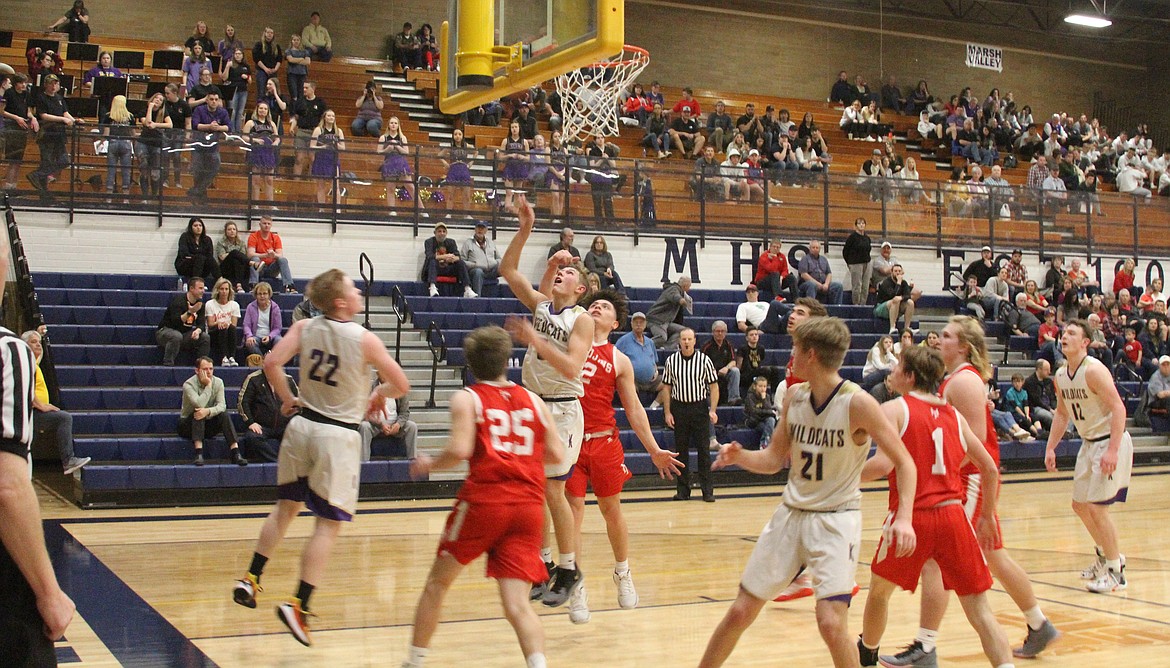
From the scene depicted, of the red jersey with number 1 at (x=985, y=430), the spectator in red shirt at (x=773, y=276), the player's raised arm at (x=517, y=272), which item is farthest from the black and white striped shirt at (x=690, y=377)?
the red jersey with number 1 at (x=985, y=430)

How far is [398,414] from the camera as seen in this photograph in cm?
1296

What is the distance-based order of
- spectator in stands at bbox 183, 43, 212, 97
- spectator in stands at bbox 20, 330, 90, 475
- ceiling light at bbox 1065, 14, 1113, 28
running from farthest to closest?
ceiling light at bbox 1065, 14, 1113, 28
spectator in stands at bbox 183, 43, 212, 97
spectator in stands at bbox 20, 330, 90, 475

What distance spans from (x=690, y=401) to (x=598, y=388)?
18.4ft

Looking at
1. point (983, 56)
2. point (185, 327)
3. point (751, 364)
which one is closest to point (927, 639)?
point (751, 364)

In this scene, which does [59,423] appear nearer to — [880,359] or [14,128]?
[14,128]

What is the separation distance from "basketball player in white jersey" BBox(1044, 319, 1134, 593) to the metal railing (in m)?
10.4

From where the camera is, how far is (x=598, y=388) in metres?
7.00

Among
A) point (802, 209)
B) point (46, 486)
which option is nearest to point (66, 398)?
point (46, 486)

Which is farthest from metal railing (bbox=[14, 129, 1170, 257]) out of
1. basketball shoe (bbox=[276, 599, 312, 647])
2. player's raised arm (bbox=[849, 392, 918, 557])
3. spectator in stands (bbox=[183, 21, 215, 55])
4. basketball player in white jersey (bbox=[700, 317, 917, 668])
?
player's raised arm (bbox=[849, 392, 918, 557])

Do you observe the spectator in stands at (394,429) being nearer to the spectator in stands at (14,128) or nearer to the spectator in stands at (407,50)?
the spectator in stands at (14,128)

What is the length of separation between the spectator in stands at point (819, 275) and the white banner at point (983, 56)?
51.6 feet

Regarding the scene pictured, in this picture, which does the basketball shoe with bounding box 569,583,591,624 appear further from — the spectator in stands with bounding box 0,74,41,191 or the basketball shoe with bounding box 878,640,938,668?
the spectator in stands with bounding box 0,74,41,191

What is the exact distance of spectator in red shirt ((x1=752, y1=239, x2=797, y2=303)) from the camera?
17.7 meters

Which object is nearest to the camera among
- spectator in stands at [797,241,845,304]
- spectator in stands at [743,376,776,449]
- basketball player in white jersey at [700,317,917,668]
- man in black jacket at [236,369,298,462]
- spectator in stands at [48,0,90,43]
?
basketball player in white jersey at [700,317,917,668]
